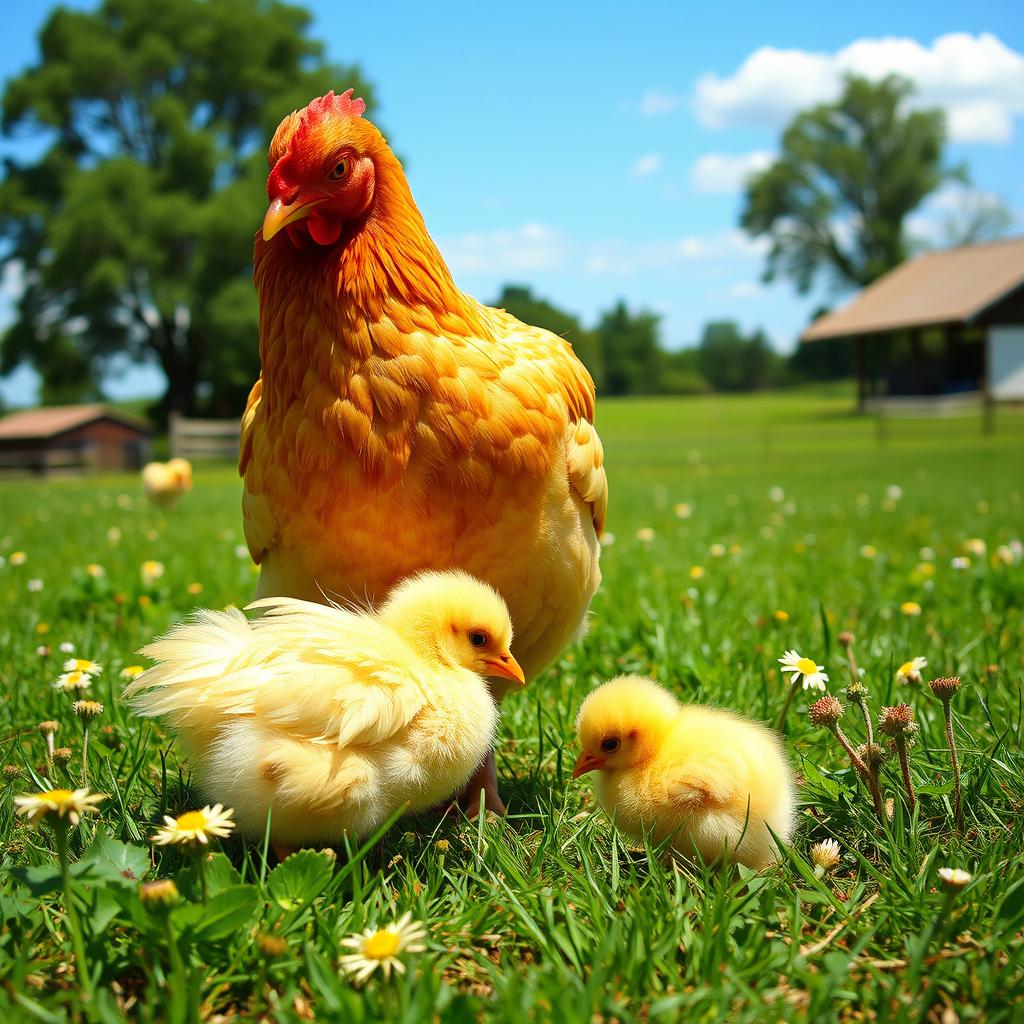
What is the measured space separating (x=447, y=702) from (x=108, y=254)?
33.9m

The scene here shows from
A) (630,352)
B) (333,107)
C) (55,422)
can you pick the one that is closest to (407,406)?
(333,107)

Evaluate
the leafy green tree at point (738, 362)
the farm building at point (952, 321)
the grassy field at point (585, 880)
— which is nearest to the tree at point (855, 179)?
the farm building at point (952, 321)

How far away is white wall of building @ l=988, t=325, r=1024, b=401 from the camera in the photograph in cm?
3434

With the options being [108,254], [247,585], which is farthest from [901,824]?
[108,254]

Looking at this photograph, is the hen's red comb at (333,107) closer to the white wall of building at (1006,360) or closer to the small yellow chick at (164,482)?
the small yellow chick at (164,482)

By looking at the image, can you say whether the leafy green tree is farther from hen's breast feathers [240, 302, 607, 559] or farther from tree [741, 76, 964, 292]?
hen's breast feathers [240, 302, 607, 559]

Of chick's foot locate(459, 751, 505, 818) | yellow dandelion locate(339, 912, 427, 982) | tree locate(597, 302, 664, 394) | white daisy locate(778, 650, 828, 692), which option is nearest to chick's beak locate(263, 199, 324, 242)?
chick's foot locate(459, 751, 505, 818)

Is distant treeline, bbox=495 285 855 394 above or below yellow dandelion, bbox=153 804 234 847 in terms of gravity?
above

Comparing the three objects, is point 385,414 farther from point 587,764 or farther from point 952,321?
point 952,321

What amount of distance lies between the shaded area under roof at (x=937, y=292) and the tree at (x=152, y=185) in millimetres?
22338

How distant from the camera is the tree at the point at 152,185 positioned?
3122 cm

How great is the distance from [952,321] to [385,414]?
118ft

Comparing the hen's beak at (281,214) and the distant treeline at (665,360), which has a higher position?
the distant treeline at (665,360)

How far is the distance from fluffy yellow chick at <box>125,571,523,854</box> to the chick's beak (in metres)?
0.92
